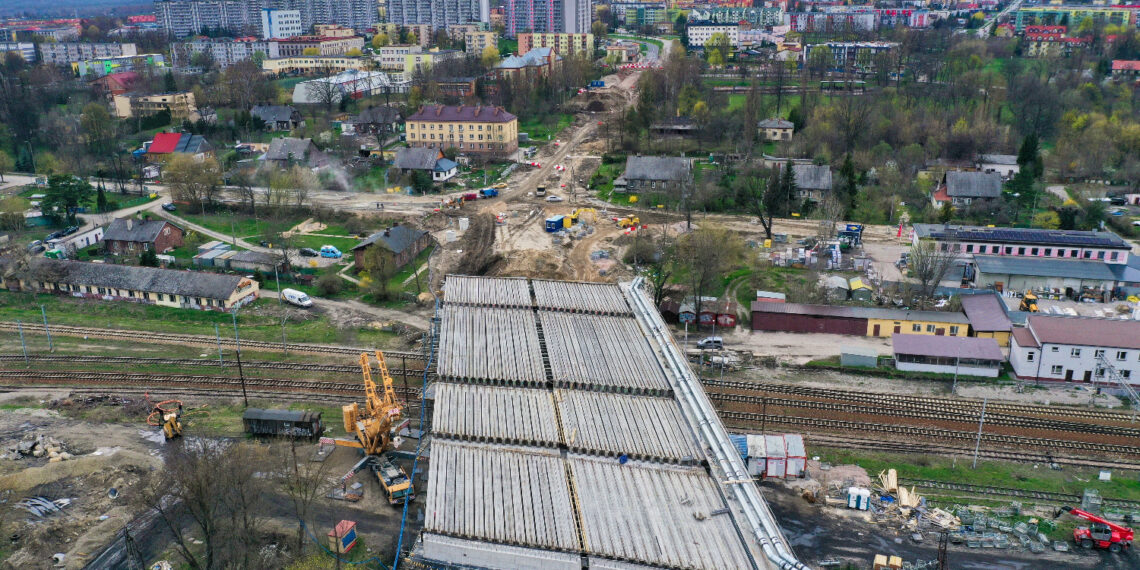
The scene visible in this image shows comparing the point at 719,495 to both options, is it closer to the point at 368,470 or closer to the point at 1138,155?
the point at 368,470

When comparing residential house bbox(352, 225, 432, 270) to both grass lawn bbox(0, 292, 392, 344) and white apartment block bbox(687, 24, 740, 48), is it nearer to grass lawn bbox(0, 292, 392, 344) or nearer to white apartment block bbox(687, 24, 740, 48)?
grass lawn bbox(0, 292, 392, 344)

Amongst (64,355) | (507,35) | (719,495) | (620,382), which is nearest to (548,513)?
(719,495)

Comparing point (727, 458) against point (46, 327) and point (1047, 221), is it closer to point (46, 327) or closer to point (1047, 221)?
point (46, 327)

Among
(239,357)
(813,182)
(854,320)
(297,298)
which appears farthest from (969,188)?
(239,357)

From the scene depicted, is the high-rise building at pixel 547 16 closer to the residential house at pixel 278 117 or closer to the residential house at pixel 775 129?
the residential house at pixel 278 117

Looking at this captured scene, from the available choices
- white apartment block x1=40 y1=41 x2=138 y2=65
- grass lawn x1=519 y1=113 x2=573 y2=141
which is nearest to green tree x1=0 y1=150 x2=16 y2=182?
grass lawn x1=519 y1=113 x2=573 y2=141

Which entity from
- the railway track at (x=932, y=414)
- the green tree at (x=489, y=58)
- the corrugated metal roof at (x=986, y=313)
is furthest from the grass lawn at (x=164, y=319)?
the green tree at (x=489, y=58)
